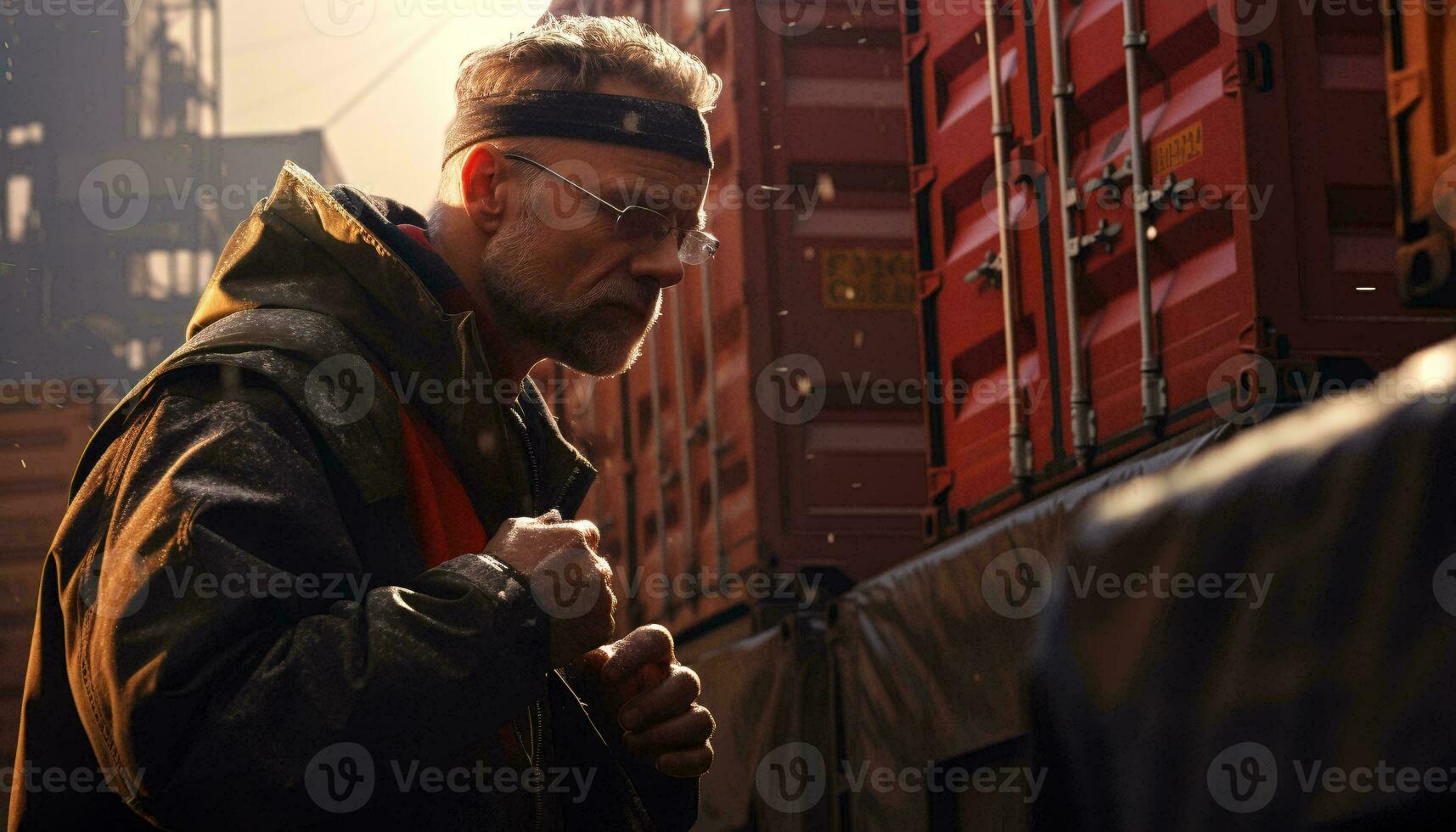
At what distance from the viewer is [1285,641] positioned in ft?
10.2

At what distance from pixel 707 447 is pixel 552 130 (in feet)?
17.3

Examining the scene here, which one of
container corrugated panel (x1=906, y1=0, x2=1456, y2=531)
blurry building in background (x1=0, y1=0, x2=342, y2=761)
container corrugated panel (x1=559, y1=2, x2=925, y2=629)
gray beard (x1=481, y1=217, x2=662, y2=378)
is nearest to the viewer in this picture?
gray beard (x1=481, y1=217, x2=662, y2=378)

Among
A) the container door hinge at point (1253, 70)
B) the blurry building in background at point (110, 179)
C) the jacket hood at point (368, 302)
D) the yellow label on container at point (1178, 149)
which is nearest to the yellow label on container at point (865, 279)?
the yellow label on container at point (1178, 149)

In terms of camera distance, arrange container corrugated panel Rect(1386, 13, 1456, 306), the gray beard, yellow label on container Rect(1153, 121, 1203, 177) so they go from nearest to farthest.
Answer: the gray beard, container corrugated panel Rect(1386, 13, 1456, 306), yellow label on container Rect(1153, 121, 1203, 177)

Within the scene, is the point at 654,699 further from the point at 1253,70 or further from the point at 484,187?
the point at 1253,70

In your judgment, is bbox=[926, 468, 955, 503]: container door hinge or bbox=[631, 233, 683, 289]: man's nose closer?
bbox=[631, 233, 683, 289]: man's nose

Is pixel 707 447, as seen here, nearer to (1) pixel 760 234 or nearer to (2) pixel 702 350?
(2) pixel 702 350

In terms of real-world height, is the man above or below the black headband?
below

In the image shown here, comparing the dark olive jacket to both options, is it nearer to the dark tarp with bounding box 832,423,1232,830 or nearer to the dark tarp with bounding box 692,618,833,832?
the dark tarp with bounding box 832,423,1232,830

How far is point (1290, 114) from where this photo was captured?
418 centimetres

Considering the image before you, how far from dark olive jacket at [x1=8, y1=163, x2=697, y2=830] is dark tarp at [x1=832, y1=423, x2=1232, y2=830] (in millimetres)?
2204

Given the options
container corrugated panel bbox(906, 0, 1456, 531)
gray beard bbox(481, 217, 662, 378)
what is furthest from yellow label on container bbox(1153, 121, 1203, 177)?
gray beard bbox(481, 217, 662, 378)

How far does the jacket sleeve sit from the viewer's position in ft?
5.86

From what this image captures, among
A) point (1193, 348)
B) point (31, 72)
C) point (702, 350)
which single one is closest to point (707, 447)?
point (702, 350)
